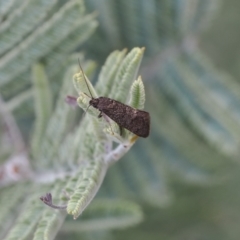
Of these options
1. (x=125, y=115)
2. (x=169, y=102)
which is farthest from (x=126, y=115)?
(x=169, y=102)

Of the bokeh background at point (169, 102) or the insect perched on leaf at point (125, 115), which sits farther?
the bokeh background at point (169, 102)

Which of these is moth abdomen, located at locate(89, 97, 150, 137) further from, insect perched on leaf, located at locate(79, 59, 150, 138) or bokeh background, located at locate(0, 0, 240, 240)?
bokeh background, located at locate(0, 0, 240, 240)

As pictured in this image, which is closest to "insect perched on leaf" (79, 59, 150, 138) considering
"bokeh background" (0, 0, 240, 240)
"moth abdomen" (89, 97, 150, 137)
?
"moth abdomen" (89, 97, 150, 137)

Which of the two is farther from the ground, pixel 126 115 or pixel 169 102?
pixel 169 102

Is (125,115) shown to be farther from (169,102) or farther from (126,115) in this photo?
(169,102)

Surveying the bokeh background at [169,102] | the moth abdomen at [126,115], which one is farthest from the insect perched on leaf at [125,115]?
the bokeh background at [169,102]

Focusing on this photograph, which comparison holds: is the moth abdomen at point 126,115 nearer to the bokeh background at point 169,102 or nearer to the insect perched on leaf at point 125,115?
the insect perched on leaf at point 125,115
